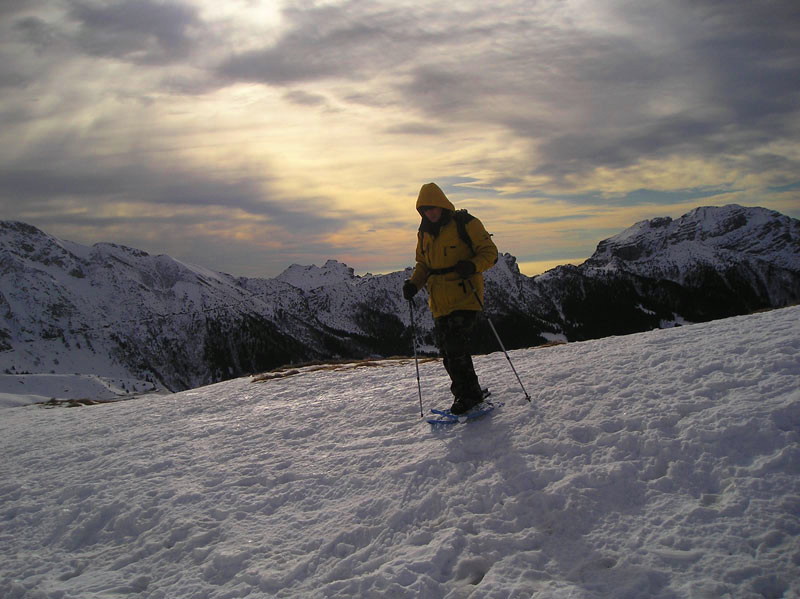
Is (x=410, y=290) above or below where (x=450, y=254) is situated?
below

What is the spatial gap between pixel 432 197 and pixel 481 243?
1.17 metres

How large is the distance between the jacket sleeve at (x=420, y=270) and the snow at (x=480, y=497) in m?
2.50

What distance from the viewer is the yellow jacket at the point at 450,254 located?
8609 millimetres

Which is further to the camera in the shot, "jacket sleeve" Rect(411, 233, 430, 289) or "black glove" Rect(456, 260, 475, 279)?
"jacket sleeve" Rect(411, 233, 430, 289)

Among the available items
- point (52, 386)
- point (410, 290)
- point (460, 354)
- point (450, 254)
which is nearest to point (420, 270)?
point (410, 290)

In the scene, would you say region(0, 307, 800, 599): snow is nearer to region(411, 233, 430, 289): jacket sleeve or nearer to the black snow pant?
the black snow pant

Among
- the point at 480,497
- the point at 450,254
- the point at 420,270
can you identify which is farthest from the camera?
the point at 420,270

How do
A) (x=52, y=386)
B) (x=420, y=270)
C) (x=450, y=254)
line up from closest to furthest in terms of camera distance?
(x=450, y=254) < (x=420, y=270) < (x=52, y=386)

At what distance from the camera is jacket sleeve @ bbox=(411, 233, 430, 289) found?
905 cm

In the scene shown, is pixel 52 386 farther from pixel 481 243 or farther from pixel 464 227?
pixel 481 243

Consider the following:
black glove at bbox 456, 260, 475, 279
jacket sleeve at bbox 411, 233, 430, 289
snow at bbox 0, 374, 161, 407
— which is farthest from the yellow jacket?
snow at bbox 0, 374, 161, 407

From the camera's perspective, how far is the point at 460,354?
28.5 ft

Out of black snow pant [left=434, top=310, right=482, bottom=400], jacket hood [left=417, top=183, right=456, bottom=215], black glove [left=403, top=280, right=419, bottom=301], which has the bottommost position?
black snow pant [left=434, top=310, right=482, bottom=400]

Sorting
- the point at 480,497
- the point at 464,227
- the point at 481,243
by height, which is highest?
the point at 464,227
